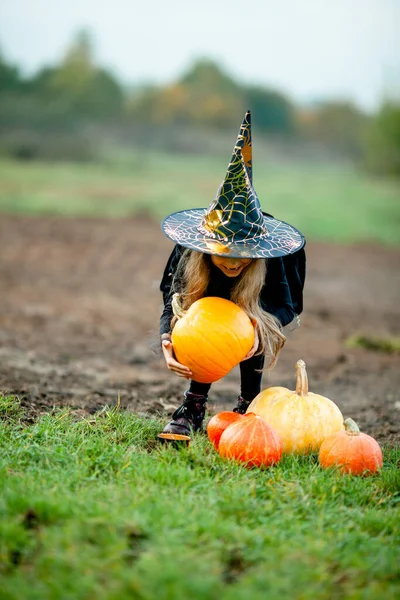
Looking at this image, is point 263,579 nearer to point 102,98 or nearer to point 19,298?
point 19,298

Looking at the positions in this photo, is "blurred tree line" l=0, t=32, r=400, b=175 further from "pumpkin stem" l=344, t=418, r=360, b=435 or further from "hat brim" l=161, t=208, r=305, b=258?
"pumpkin stem" l=344, t=418, r=360, b=435

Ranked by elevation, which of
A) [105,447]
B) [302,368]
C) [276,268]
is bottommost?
[105,447]

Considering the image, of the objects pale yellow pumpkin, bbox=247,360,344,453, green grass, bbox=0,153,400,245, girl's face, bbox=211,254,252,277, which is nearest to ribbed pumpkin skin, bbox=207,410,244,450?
pale yellow pumpkin, bbox=247,360,344,453

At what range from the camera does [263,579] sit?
2445mm

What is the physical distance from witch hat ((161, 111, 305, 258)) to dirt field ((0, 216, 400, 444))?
0.93 meters

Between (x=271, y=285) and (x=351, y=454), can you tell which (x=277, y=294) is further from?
(x=351, y=454)

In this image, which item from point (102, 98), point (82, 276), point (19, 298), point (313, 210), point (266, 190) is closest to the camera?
point (19, 298)

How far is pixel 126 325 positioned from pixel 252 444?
502 centimetres

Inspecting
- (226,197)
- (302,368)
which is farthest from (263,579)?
(226,197)

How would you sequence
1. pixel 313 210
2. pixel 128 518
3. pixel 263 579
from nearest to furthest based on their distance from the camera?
1. pixel 263 579
2. pixel 128 518
3. pixel 313 210

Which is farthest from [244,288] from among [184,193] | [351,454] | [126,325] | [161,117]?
[161,117]

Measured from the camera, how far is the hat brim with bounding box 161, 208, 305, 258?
3.57 m

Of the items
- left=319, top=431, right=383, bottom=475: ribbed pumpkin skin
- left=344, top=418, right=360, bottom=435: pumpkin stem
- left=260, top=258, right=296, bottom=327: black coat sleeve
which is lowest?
left=319, top=431, right=383, bottom=475: ribbed pumpkin skin

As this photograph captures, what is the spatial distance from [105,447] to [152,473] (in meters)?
0.42
